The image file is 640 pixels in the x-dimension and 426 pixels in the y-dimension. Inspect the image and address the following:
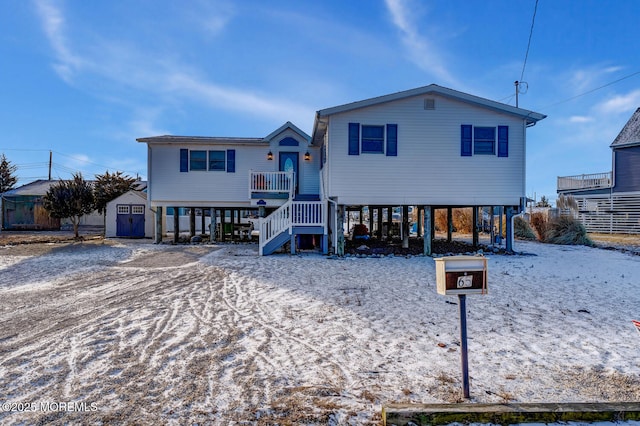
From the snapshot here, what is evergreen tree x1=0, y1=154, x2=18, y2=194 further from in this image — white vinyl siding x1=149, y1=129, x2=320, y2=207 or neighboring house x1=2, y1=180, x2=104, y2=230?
white vinyl siding x1=149, y1=129, x2=320, y2=207

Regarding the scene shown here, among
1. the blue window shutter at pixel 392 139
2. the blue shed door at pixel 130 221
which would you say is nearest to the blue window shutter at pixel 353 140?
the blue window shutter at pixel 392 139

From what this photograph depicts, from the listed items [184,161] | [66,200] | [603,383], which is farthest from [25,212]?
[603,383]

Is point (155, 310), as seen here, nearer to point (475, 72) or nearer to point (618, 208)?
point (475, 72)

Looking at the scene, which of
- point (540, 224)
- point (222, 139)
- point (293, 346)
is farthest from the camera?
point (540, 224)

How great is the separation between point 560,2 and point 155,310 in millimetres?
15802

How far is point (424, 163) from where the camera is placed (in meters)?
12.2

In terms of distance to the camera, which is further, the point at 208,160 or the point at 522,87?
the point at 522,87

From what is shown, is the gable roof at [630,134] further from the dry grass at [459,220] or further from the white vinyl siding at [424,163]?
the white vinyl siding at [424,163]

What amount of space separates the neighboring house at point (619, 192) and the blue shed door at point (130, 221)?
90.9 feet

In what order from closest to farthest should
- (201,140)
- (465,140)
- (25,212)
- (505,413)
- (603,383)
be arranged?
1. (505,413)
2. (603,383)
3. (465,140)
4. (201,140)
5. (25,212)

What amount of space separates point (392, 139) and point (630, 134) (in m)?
22.6

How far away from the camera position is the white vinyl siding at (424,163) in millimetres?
12047

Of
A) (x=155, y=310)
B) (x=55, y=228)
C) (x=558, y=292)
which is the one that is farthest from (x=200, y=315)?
(x=55, y=228)

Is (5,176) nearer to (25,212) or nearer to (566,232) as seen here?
(25,212)
